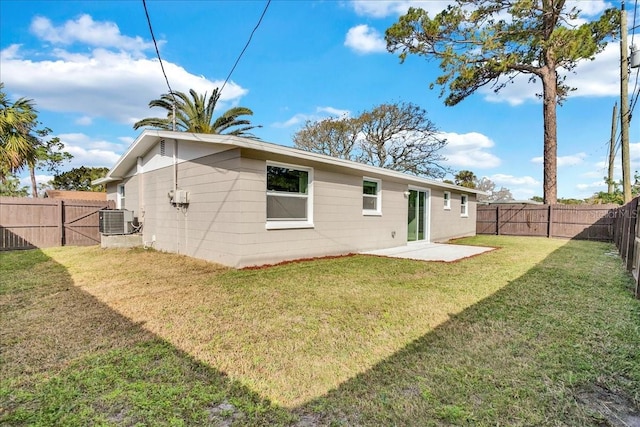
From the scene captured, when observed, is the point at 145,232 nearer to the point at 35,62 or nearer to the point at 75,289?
the point at 75,289

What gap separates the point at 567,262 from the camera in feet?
24.6

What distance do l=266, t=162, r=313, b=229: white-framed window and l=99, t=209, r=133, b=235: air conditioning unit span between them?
5383 millimetres

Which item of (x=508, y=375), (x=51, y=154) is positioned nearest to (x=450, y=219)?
(x=508, y=375)

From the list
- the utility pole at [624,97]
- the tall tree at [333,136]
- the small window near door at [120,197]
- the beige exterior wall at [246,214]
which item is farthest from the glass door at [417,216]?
the tall tree at [333,136]

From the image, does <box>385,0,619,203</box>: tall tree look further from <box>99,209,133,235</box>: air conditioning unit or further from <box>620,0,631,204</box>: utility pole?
<box>99,209,133,235</box>: air conditioning unit

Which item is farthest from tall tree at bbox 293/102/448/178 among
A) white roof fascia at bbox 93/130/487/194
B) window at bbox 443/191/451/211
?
white roof fascia at bbox 93/130/487/194

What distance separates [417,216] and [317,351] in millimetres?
9893

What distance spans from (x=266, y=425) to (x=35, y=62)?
1341 cm

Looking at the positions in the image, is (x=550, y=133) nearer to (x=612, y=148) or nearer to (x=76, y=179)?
(x=612, y=148)

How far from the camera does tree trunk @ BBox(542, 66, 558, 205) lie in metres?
14.5

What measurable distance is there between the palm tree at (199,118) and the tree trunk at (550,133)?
13.7 m

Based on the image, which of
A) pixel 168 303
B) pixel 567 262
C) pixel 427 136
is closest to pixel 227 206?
pixel 168 303

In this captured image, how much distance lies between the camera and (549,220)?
15094mm

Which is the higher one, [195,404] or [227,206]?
[227,206]
